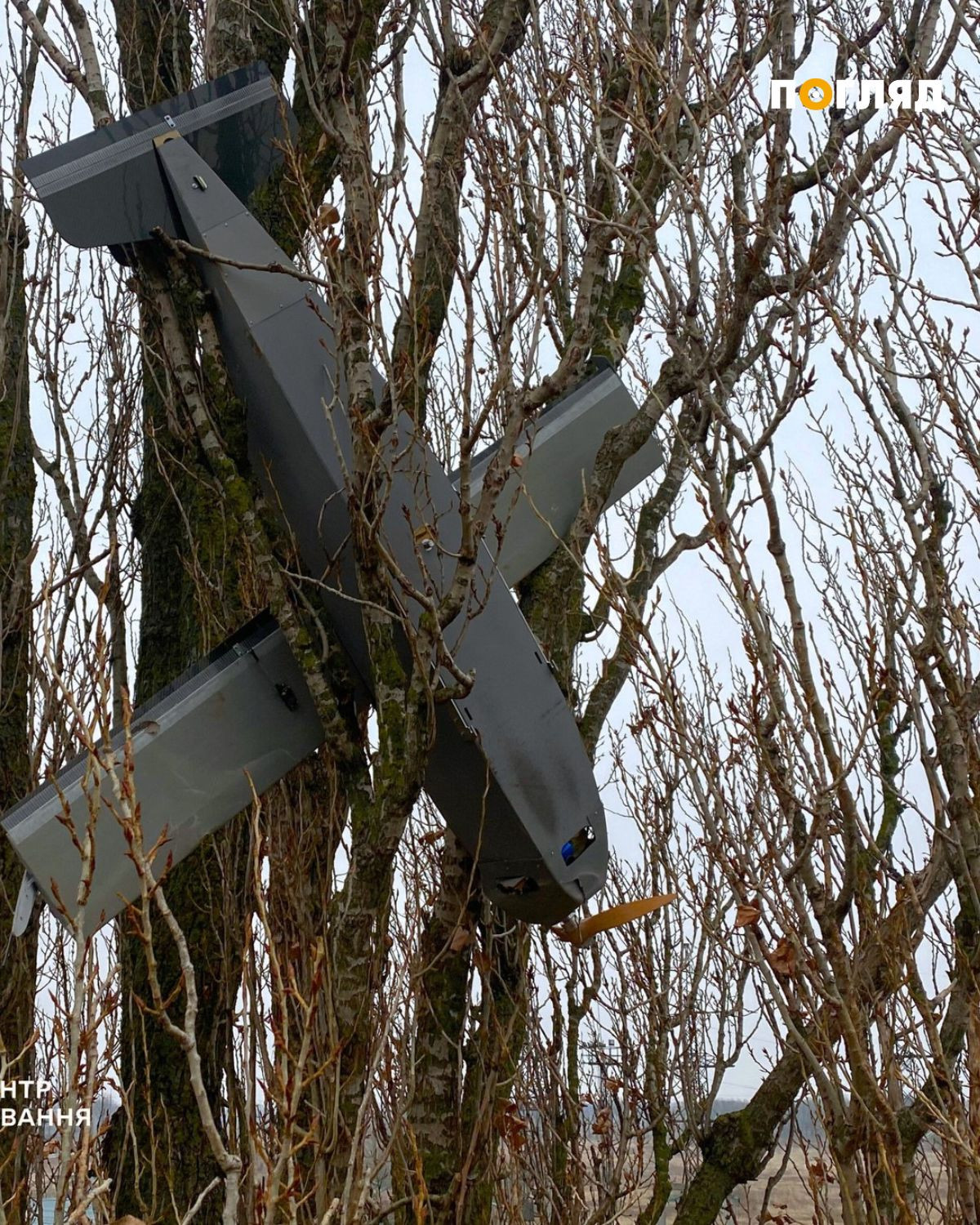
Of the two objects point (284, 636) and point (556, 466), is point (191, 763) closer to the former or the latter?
point (284, 636)

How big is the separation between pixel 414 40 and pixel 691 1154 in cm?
559

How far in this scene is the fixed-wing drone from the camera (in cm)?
331

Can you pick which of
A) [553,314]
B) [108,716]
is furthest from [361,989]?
[553,314]

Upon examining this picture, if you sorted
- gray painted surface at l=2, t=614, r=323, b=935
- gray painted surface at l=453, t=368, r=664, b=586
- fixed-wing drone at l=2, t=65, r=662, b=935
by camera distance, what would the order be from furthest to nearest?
gray painted surface at l=453, t=368, r=664, b=586 < fixed-wing drone at l=2, t=65, r=662, b=935 < gray painted surface at l=2, t=614, r=323, b=935

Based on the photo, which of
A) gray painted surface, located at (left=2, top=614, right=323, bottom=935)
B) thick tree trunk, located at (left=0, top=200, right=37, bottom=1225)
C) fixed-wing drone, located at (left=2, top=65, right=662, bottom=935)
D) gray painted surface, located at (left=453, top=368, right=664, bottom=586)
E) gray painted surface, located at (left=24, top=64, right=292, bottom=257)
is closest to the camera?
gray painted surface, located at (left=2, top=614, right=323, bottom=935)

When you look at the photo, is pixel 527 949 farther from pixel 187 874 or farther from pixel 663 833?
pixel 663 833

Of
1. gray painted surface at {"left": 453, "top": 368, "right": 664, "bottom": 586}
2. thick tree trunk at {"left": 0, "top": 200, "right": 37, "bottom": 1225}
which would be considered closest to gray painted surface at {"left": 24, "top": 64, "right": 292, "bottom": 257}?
gray painted surface at {"left": 453, "top": 368, "right": 664, "bottom": 586}

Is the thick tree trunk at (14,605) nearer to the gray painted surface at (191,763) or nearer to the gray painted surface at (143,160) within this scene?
the gray painted surface at (191,763)

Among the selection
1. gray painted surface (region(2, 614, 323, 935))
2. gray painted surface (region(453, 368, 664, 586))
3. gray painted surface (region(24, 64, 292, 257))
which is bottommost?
gray painted surface (region(2, 614, 323, 935))

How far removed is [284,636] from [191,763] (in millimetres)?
452

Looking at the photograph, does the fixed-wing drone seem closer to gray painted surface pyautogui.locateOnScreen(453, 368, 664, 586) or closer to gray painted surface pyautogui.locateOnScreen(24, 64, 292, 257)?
gray painted surface pyautogui.locateOnScreen(24, 64, 292, 257)

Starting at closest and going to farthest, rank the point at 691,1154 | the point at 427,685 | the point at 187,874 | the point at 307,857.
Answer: the point at 427,685
the point at 307,857
the point at 187,874
the point at 691,1154

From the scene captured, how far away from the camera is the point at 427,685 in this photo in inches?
125

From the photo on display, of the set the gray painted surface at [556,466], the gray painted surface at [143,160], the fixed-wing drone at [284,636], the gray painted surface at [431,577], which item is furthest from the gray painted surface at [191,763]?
the gray painted surface at [143,160]
